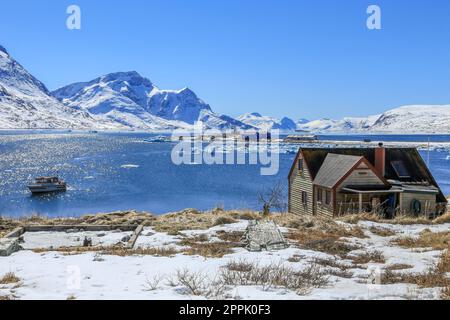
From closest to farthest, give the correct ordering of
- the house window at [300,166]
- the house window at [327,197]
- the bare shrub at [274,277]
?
the bare shrub at [274,277], the house window at [327,197], the house window at [300,166]

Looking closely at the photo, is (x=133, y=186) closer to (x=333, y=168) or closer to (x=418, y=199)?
(x=333, y=168)

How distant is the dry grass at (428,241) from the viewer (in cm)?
1436

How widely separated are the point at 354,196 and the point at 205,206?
2977cm

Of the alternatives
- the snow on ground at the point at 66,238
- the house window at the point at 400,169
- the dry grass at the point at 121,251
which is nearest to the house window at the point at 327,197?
the house window at the point at 400,169

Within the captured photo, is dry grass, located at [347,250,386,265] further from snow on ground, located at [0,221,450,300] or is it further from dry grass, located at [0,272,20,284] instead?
dry grass, located at [0,272,20,284]

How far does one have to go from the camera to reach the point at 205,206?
183 feet

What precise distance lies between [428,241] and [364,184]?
13.6 meters

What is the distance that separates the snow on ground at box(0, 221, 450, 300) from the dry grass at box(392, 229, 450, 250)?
454 mm

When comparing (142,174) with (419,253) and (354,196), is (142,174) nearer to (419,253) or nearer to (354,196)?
(354,196)

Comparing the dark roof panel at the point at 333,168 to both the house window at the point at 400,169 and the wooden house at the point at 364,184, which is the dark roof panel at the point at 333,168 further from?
the house window at the point at 400,169

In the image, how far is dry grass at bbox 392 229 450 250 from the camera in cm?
1436

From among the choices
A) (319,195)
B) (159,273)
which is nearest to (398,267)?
(159,273)

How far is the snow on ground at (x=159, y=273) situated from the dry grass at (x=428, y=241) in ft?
1.49
